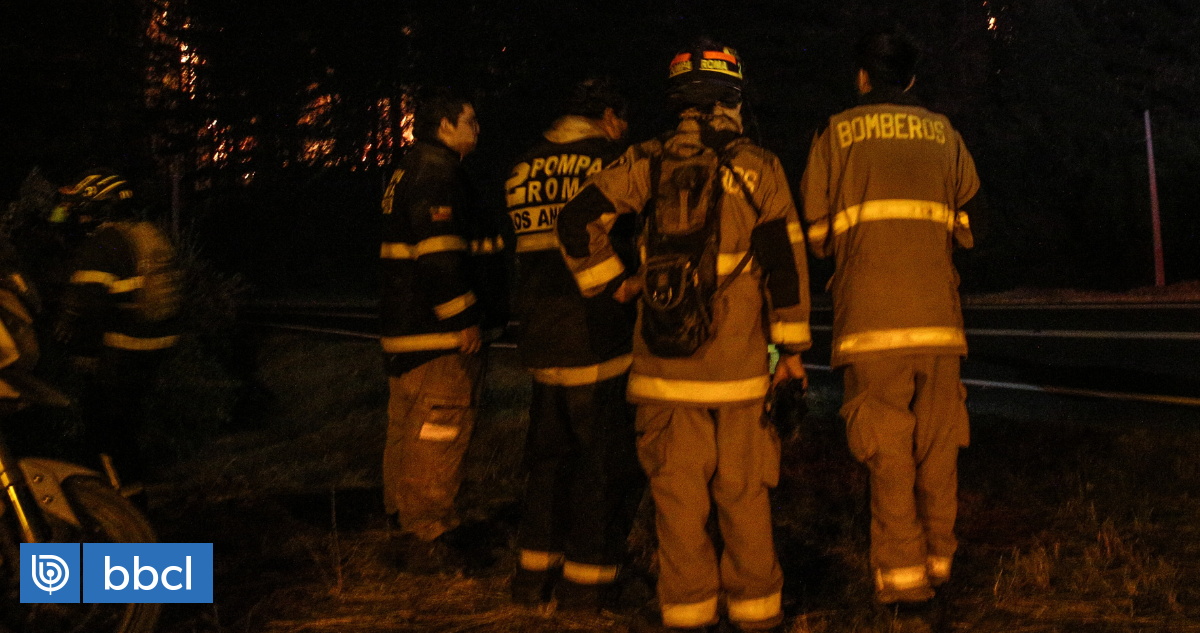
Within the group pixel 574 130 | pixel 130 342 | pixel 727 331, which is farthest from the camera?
pixel 130 342

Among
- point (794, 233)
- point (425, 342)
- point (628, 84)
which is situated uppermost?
point (628, 84)

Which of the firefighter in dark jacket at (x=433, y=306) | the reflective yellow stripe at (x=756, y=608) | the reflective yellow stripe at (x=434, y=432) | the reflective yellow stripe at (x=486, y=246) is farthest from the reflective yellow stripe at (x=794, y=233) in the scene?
the reflective yellow stripe at (x=434, y=432)

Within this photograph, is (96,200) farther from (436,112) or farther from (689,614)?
(689,614)

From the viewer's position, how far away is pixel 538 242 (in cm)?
455

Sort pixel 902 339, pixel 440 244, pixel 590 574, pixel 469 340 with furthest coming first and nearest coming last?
pixel 469 340 → pixel 440 244 → pixel 590 574 → pixel 902 339

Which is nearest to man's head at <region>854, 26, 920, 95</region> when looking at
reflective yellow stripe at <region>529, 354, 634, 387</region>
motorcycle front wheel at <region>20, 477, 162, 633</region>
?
reflective yellow stripe at <region>529, 354, 634, 387</region>

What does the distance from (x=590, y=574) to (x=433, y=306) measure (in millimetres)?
1473

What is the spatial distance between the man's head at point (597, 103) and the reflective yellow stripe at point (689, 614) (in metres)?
1.87

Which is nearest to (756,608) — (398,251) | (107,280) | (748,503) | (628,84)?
(748,503)

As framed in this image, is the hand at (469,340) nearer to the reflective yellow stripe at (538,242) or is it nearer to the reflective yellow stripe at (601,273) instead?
the reflective yellow stripe at (538,242)

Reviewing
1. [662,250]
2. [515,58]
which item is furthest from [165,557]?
[515,58]

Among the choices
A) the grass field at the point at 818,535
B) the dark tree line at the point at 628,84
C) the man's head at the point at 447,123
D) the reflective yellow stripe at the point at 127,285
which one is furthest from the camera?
the dark tree line at the point at 628,84

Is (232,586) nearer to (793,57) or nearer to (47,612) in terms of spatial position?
(47,612)

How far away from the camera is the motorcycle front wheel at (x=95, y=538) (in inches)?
151
